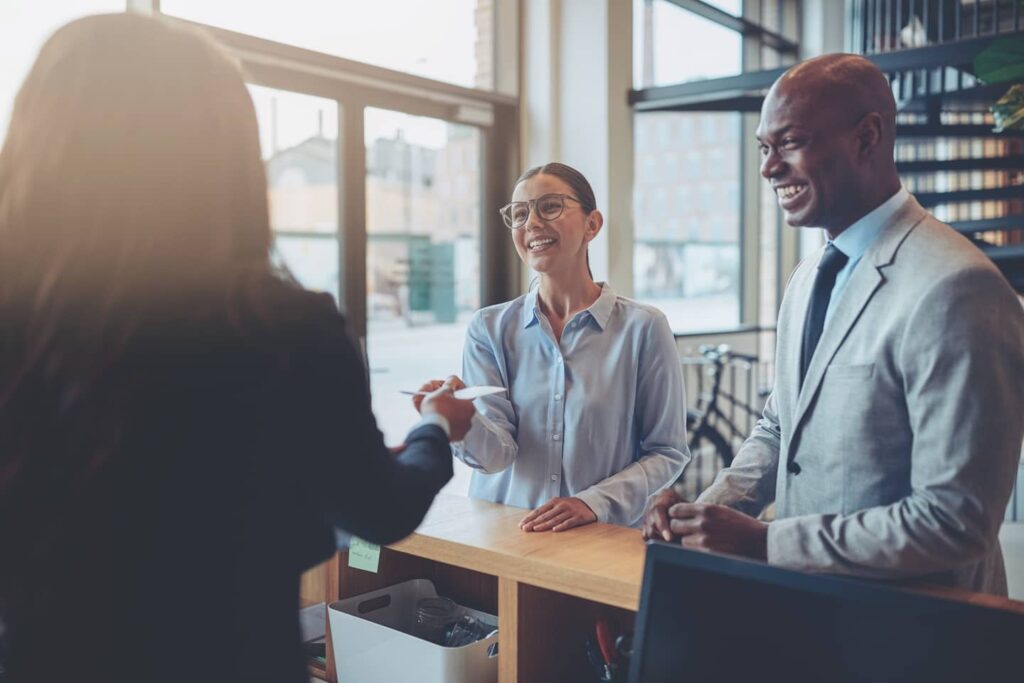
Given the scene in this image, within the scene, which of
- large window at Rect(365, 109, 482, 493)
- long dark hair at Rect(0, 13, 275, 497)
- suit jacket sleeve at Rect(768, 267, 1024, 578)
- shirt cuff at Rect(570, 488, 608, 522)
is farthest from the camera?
large window at Rect(365, 109, 482, 493)

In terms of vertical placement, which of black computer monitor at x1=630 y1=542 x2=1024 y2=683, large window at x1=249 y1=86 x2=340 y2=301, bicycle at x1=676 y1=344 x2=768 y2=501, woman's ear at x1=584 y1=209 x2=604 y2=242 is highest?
large window at x1=249 y1=86 x2=340 y2=301

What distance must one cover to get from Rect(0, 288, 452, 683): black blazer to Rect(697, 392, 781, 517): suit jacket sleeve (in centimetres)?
72

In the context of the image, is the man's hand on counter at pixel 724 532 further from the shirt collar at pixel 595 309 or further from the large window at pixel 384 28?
the large window at pixel 384 28

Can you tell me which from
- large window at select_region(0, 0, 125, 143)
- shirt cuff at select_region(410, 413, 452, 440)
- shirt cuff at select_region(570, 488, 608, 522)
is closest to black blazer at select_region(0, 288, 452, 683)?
shirt cuff at select_region(410, 413, 452, 440)

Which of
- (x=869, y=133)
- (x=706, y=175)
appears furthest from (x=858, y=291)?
(x=706, y=175)

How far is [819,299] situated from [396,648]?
0.82 m

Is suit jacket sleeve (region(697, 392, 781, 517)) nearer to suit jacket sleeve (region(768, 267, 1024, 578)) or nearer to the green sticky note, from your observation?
suit jacket sleeve (region(768, 267, 1024, 578))

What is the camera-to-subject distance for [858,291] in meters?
1.16

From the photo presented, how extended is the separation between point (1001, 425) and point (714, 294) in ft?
18.5

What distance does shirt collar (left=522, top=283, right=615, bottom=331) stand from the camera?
1862 millimetres

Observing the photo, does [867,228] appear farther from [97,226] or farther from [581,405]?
[97,226]

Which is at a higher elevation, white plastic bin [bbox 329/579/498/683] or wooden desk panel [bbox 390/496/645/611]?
wooden desk panel [bbox 390/496/645/611]

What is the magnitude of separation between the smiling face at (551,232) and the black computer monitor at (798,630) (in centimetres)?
102

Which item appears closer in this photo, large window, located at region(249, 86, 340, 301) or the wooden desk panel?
the wooden desk panel
